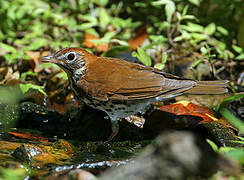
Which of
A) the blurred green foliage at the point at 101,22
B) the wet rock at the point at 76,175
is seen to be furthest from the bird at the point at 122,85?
the blurred green foliage at the point at 101,22

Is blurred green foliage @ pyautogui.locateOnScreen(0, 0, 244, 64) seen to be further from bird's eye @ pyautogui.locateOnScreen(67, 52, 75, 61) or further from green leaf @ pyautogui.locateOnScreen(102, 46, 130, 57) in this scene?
bird's eye @ pyautogui.locateOnScreen(67, 52, 75, 61)

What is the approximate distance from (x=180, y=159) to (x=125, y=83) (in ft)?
7.39

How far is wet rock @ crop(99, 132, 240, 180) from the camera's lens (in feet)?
7.32

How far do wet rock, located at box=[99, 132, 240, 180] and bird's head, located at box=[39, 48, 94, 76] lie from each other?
246 cm

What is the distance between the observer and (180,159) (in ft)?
7.36

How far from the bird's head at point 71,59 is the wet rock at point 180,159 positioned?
246 cm

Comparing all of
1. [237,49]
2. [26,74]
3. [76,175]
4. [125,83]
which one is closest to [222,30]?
[237,49]

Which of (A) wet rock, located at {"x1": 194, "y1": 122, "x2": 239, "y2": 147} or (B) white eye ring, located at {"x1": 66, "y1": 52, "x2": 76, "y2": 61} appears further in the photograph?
(B) white eye ring, located at {"x1": 66, "y1": 52, "x2": 76, "y2": 61}

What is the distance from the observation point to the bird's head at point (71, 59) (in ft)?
14.9

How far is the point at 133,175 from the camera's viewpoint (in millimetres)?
2408

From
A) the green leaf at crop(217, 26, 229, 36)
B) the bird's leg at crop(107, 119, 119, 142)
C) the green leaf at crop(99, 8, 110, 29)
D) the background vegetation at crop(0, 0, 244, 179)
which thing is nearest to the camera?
the bird's leg at crop(107, 119, 119, 142)

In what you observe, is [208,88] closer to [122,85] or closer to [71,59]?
[122,85]

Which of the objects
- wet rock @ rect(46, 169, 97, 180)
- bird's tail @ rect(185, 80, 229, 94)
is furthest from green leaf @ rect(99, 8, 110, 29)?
wet rock @ rect(46, 169, 97, 180)

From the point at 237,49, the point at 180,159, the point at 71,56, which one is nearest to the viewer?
the point at 180,159
